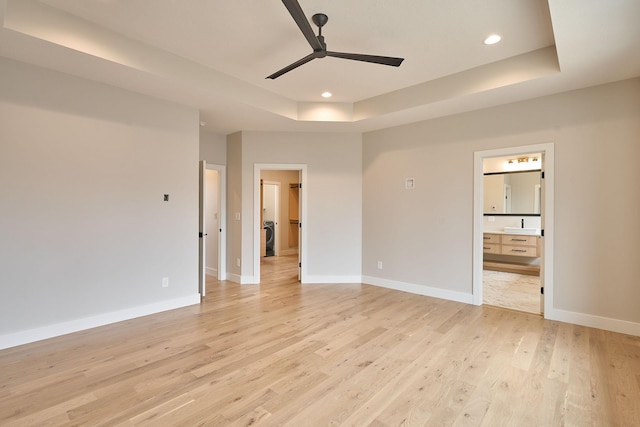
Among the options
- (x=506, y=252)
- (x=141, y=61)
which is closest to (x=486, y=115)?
(x=506, y=252)

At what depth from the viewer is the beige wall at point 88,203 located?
9.25 ft

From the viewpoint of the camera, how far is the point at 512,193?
6426mm

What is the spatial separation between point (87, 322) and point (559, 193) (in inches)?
214

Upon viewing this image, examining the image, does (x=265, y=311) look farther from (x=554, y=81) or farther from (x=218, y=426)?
(x=554, y=81)

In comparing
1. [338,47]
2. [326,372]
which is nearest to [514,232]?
[338,47]

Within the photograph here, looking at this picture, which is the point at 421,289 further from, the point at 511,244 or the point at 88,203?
the point at 88,203

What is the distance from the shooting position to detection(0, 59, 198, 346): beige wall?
282 cm

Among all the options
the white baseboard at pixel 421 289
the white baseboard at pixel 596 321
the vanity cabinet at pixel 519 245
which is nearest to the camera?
the white baseboard at pixel 596 321

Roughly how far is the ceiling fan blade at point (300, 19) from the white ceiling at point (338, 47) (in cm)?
33

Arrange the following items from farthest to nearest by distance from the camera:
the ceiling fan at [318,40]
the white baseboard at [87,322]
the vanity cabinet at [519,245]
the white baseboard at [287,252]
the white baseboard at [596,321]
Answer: the white baseboard at [287,252] < the vanity cabinet at [519,245] < the white baseboard at [596,321] < the white baseboard at [87,322] < the ceiling fan at [318,40]

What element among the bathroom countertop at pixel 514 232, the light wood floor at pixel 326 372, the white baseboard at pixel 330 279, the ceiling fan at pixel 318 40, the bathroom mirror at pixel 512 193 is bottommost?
the light wood floor at pixel 326 372

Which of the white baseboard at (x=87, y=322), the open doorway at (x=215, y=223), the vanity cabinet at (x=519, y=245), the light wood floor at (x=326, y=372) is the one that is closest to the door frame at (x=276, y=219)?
the open doorway at (x=215, y=223)

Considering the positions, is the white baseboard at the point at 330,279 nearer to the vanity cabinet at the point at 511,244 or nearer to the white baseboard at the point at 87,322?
the white baseboard at the point at 87,322

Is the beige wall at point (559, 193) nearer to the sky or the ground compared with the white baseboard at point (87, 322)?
nearer to the sky
